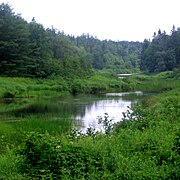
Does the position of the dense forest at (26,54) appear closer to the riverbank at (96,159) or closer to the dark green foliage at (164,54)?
the dark green foliage at (164,54)

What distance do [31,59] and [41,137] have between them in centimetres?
4692

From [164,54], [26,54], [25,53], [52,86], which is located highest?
[164,54]

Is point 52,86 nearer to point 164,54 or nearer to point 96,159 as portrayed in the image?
point 96,159

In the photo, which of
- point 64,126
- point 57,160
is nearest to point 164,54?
point 64,126

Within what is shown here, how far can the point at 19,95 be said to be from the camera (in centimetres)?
4350

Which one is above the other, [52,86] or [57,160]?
[52,86]

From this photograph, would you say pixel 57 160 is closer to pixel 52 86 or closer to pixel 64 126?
pixel 64 126

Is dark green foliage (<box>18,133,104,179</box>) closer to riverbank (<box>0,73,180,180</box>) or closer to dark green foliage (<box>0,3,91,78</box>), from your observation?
riverbank (<box>0,73,180,180</box>)

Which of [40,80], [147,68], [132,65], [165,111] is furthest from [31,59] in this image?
[132,65]

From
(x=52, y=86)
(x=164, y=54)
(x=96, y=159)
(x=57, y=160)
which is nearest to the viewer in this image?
(x=57, y=160)

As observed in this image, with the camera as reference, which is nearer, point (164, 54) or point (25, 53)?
point (25, 53)

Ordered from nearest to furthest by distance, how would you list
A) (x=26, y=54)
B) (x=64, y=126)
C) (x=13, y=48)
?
(x=64, y=126)
(x=13, y=48)
(x=26, y=54)

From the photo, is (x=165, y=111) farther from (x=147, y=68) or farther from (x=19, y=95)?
(x=147, y=68)

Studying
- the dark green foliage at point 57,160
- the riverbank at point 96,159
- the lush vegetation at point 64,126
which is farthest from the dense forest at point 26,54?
the dark green foliage at point 57,160
